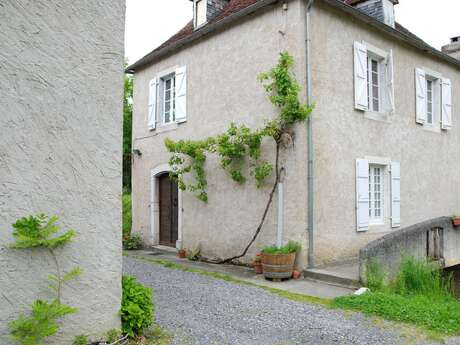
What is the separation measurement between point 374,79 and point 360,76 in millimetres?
1146

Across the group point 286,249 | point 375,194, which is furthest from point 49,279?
point 375,194

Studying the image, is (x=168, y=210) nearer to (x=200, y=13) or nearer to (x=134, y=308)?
(x=200, y=13)

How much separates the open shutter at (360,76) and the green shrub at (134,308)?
245 inches

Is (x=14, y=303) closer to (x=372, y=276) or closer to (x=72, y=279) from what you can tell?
(x=72, y=279)

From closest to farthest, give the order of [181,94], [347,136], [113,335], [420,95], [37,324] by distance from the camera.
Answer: [37,324], [113,335], [347,136], [181,94], [420,95]

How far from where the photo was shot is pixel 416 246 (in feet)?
24.1

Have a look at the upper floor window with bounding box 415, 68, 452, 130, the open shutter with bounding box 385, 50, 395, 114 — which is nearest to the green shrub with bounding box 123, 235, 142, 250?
the open shutter with bounding box 385, 50, 395, 114

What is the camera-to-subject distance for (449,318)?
15.9 feet

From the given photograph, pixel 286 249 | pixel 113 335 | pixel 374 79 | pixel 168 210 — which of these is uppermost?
pixel 374 79

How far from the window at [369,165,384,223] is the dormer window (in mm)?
5517

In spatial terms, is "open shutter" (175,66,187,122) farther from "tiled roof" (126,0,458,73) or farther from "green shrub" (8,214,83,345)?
"green shrub" (8,214,83,345)

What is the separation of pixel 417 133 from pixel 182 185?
19.7ft

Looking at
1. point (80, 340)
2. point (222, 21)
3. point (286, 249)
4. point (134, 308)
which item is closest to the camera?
point (80, 340)

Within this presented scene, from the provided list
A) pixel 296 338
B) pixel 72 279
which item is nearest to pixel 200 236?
pixel 296 338
